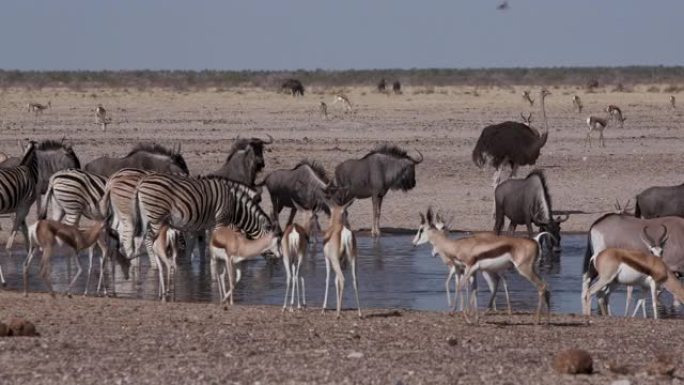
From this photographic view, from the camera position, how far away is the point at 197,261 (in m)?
17.9

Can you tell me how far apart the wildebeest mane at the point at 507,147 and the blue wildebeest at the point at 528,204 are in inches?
202

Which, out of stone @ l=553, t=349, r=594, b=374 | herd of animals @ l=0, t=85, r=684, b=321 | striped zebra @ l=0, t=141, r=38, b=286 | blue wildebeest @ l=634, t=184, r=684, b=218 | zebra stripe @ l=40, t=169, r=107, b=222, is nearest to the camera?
stone @ l=553, t=349, r=594, b=374

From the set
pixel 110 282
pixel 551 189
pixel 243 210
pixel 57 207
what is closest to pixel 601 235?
pixel 243 210

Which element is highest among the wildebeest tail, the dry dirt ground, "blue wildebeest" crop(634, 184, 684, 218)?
the wildebeest tail

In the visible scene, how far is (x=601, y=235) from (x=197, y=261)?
5.34 m

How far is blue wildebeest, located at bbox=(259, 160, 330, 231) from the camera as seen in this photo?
771 inches

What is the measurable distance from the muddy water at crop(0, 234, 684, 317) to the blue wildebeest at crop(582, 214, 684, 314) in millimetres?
488

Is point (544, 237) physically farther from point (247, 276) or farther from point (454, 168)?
point (454, 168)

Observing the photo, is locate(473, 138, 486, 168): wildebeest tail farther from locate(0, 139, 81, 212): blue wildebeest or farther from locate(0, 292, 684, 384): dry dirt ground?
locate(0, 292, 684, 384): dry dirt ground

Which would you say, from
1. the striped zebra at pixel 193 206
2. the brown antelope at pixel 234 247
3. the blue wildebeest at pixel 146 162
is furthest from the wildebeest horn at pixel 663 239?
the blue wildebeest at pixel 146 162

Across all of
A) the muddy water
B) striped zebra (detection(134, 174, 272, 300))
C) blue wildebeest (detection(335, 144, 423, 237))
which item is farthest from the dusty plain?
striped zebra (detection(134, 174, 272, 300))

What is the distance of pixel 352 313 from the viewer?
12.6 metres

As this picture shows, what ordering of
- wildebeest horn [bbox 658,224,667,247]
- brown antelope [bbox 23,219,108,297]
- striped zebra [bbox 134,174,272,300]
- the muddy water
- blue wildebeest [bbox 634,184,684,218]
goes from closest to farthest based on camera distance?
brown antelope [bbox 23,219,108,297], wildebeest horn [bbox 658,224,667,247], the muddy water, striped zebra [bbox 134,174,272,300], blue wildebeest [bbox 634,184,684,218]

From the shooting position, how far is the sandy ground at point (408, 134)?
2459 centimetres
